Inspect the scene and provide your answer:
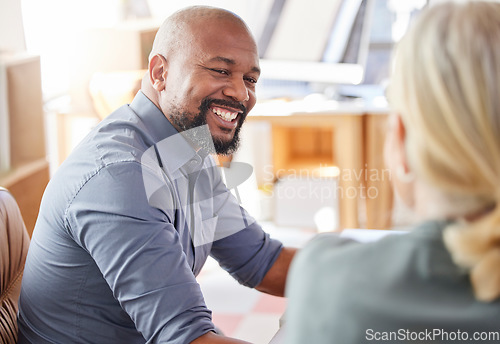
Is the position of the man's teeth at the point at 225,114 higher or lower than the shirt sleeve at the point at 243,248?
higher

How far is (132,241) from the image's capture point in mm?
928

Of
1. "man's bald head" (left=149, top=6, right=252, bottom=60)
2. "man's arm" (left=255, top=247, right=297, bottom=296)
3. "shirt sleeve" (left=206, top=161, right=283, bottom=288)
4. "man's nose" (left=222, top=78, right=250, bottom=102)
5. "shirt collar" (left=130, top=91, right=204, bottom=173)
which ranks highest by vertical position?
"man's bald head" (left=149, top=6, right=252, bottom=60)

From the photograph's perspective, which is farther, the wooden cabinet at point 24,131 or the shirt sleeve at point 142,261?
the wooden cabinet at point 24,131

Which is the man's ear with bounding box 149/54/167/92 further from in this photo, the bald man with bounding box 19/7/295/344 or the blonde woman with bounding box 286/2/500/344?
the blonde woman with bounding box 286/2/500/344

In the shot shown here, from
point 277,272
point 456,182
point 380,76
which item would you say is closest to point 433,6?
point 456,182

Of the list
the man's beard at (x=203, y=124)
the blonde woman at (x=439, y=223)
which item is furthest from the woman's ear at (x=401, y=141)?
the man's beard at (x=203, y=124)

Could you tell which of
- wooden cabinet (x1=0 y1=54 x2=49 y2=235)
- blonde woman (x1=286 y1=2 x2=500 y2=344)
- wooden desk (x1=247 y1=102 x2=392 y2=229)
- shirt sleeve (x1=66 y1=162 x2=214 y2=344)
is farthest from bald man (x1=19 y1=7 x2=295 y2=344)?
wooden desk (x1=247 y1=102 x2=392 y2=229)

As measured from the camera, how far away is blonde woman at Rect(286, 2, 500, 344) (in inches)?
20.4

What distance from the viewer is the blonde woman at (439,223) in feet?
1.70

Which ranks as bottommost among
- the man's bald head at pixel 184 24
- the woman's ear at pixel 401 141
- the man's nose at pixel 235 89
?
the man's nose at pixel 235 89

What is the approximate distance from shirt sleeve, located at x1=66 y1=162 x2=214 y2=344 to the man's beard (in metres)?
0.36

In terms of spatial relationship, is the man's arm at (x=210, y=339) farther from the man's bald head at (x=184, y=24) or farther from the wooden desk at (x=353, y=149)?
the wooden desk at (x=353, y=149)

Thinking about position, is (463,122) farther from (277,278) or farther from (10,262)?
(10,262)

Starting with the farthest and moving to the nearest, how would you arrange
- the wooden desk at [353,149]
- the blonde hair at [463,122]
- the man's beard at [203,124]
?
the wooden desk at [353,149] < the man's beard at [203,124] < the blonde hair at [463,122]
